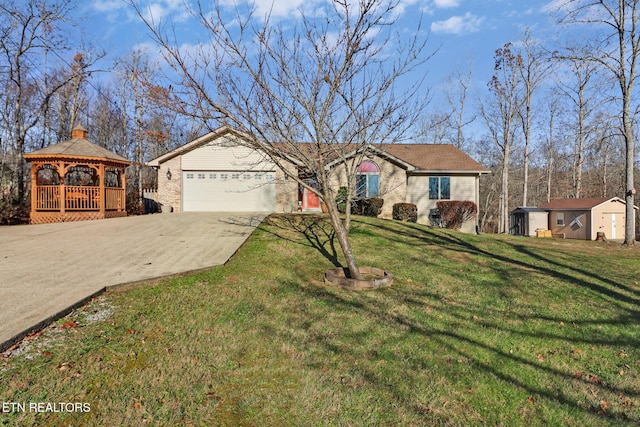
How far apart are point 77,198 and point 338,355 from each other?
50.1 feet

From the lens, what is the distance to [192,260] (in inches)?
Answer: 272

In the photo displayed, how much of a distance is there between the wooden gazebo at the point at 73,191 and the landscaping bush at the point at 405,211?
43.4ft

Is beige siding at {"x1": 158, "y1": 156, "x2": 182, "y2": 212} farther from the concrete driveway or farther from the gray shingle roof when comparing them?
the concrete driveway

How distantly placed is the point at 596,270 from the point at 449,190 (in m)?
10.6

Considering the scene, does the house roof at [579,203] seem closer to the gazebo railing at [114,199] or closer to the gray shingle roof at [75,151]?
the gazebo railing at [114,199]

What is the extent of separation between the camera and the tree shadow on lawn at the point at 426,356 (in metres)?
2.89

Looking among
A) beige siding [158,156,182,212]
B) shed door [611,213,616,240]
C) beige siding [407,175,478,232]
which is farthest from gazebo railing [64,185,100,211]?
shed door [611,213,616,240]

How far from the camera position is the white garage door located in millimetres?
16859

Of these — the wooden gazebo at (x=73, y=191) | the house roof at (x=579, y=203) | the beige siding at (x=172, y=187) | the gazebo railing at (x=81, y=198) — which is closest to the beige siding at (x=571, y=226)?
the house roof at (x=579, y=203)

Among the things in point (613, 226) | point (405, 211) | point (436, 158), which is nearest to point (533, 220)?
point (613, 226)

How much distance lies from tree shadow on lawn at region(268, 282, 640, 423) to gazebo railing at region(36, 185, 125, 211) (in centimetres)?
1387

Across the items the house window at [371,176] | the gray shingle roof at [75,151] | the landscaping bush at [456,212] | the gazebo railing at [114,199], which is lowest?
the landscaping bush at [456,212]

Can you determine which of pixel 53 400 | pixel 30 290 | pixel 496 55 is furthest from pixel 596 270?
pixel 496 55

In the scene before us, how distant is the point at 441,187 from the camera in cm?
1788
